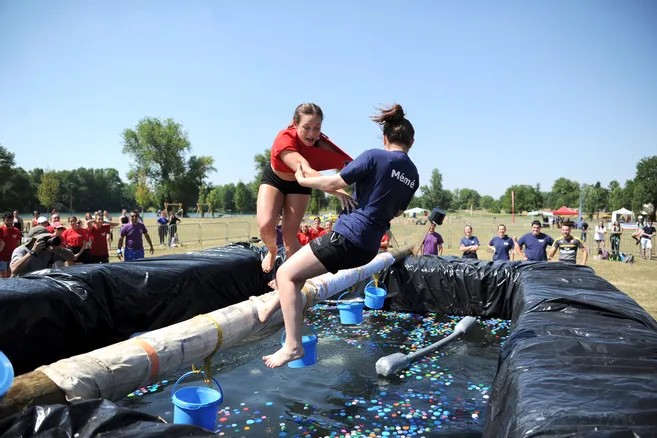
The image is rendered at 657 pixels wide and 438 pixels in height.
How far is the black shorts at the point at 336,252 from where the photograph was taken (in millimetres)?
3131

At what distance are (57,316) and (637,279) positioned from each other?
536 inches

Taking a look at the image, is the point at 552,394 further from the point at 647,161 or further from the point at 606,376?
the point at 647,161

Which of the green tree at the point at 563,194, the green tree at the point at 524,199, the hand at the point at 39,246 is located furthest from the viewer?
the green tree at the point at 524,199

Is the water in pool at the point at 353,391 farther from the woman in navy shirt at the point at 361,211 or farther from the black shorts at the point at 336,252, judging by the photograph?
the black shorts at the point at 336,252

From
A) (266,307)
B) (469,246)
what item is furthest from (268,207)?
(469,246)

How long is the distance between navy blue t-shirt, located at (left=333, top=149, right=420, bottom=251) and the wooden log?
136 centimetres

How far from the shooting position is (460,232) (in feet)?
84.8

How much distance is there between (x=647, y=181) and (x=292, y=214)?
253 feet

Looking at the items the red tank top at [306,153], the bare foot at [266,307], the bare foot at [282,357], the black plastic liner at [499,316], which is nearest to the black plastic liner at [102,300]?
the black plastic liner at [499,316]

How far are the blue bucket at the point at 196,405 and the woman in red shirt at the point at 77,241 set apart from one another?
744cm

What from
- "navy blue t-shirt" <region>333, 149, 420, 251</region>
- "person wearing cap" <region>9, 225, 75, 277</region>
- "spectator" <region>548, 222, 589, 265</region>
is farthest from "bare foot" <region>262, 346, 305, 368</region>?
"spectator" <region>548, 222, 589, 265</region>

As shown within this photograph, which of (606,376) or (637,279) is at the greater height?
(606,376)

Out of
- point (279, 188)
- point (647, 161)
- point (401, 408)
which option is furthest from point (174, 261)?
point (647, 161)

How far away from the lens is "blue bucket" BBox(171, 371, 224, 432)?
2932mm
